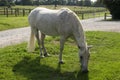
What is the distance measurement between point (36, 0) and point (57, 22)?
100 metres

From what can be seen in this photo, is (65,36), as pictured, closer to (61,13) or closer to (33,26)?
(61,13)

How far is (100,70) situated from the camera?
31.4 feet

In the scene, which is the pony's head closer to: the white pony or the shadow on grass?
the white pony

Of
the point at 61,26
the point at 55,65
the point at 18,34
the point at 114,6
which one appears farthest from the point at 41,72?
the point at 114,6

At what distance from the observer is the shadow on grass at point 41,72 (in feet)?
29.3

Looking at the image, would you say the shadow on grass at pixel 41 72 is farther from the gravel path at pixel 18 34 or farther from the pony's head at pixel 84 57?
the gravel path at pixel 18 34

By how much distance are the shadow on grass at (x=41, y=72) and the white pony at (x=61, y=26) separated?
523 millimetres

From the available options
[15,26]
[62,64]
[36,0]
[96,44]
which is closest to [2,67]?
[62,64]

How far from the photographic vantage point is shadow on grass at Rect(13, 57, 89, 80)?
29.3ft

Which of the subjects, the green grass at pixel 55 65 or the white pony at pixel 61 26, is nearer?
the green grass at pixel 55 65

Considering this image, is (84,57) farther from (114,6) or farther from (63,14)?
(114,6)

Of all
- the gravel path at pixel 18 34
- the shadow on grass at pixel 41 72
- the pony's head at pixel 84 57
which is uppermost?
the pony's head at pixel 84 57

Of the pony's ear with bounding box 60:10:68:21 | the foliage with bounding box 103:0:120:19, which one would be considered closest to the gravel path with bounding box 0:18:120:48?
the pony's ear with bounding box 60:10:68:21

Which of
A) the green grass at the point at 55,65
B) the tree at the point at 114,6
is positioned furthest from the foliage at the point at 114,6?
the green grass at the point at 55,65
